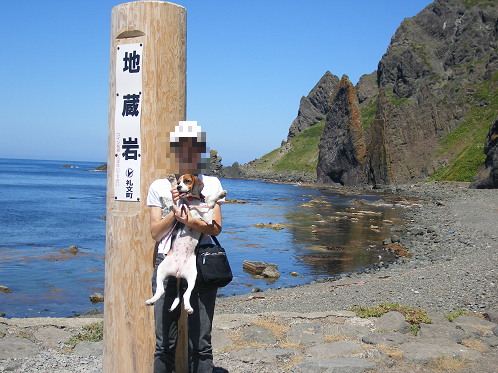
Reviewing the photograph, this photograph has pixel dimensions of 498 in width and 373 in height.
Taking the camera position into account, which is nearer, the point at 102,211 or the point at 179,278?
the point at 179,278

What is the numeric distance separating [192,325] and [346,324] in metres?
3.16

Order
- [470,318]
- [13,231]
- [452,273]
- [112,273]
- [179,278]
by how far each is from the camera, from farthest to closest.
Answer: [13,231] < [452,273] < [470,318] < [112,273] < [179,278]

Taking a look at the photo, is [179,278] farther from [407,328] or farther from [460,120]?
[460,120]

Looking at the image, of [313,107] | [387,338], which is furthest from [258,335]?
[313,107]

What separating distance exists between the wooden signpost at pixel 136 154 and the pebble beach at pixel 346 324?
1.00 meters

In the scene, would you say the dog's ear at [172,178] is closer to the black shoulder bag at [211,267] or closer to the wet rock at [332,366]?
the black shoulder bag at [211,267]

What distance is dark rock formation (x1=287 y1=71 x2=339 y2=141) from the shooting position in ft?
429

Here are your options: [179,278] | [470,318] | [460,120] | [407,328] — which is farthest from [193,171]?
[460,120]

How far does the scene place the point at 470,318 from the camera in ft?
19.8

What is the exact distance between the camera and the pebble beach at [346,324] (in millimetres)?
4590

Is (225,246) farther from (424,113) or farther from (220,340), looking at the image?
(424,113)

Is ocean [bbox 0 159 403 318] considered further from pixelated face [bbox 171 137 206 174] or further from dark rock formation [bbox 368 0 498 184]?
dark rock formation [bbox 368 0 498 184]

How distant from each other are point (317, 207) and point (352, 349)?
3504 cm

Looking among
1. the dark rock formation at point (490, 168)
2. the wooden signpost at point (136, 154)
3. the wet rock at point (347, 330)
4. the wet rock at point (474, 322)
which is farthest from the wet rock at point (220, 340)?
the dark rock formation at point (490, 168)
